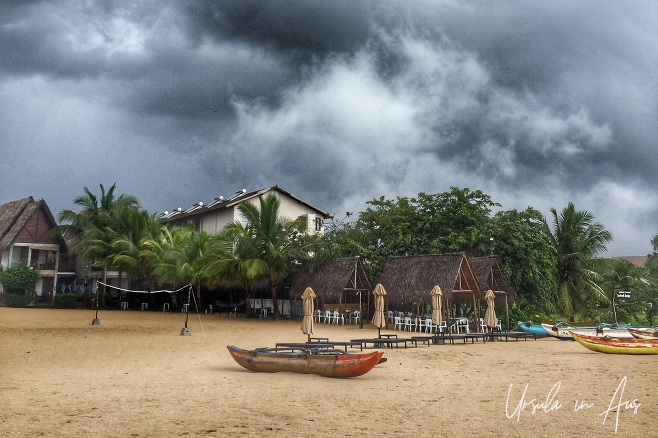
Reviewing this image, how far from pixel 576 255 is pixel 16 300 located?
3131 cm

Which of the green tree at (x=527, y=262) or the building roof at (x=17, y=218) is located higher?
the building roof at (x=17, y=218)

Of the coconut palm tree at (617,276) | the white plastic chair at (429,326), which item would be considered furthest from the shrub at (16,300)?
the coconut palm tree at (617,276)

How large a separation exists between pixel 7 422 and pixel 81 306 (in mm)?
28638

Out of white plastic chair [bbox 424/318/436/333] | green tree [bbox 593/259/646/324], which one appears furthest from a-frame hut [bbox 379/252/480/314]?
green tree [bbox 593/259/646/324]

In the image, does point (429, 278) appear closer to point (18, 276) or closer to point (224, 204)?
point (224, 204)

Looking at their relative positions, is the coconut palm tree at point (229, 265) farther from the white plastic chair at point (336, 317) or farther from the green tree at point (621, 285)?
the green tree at point (621, 285)

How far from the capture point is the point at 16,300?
3009cm

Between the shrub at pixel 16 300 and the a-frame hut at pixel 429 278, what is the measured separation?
2082 cm

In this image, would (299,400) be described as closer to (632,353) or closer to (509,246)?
(632,353)

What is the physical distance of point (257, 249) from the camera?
25.7m

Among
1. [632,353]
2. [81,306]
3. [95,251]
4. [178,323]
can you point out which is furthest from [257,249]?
[632,353]

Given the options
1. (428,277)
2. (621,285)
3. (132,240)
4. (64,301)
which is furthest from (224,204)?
(621,285)

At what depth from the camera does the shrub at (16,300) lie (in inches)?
1177

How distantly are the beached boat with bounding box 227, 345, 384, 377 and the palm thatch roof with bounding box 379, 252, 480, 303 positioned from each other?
491 inches
